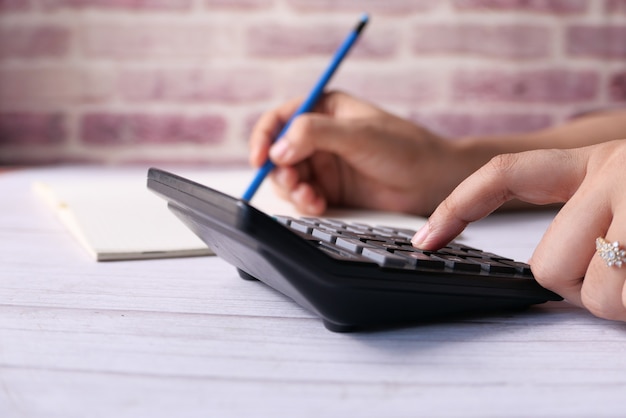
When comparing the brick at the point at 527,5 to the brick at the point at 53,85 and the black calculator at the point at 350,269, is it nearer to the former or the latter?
the brick at the point at 53,85

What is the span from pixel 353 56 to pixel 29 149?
2.28 feet

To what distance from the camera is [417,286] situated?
401 mm

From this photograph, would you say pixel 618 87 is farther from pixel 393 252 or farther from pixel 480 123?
pixel 393 252

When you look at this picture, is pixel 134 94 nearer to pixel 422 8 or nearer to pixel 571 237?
pixel 422 8

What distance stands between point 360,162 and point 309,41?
0.66 meters

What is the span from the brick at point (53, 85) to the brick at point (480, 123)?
654 millimetres

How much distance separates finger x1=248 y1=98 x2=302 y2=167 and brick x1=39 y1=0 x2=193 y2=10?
560 mm

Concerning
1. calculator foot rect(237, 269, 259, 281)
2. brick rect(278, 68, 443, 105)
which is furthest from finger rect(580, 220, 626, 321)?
brick rect(278, 68, 443, 105)

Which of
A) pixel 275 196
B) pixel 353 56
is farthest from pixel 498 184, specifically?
pixel 353 56

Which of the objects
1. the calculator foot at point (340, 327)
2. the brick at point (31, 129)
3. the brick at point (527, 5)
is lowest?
the brick at point (31, 129)

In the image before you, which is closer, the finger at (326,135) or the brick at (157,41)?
the finger at (326,135)

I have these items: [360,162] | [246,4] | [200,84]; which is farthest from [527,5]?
[360,162]

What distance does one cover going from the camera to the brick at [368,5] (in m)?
1.44

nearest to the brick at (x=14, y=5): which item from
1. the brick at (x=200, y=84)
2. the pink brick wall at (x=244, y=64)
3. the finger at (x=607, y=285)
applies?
the pink brick wall at (x=244, y=64)
